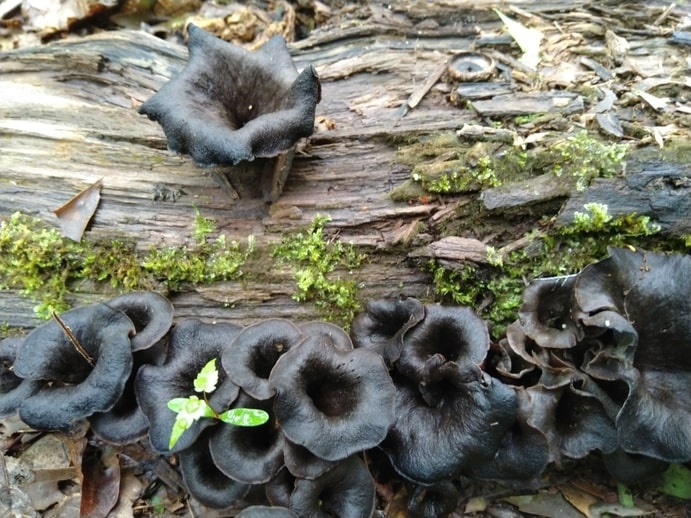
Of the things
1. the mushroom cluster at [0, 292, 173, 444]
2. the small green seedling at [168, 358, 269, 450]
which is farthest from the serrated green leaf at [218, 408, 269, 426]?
the mushroom cluster at [0, 292, 173, 444]

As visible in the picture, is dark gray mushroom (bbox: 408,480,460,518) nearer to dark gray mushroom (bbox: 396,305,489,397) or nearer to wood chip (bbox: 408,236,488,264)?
dark gray mushroom (bbox: 396,305,489,397)

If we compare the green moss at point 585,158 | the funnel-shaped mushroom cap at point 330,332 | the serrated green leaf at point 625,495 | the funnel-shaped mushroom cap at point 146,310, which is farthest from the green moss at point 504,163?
the serrated green leaf at point 625,495

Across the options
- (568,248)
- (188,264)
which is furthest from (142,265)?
(568,248)

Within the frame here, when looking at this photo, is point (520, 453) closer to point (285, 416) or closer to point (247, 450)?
point (285, 416)

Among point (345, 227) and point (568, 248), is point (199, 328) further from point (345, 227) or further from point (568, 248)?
point (568, 248)

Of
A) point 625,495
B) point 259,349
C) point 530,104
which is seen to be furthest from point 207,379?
point 530,104

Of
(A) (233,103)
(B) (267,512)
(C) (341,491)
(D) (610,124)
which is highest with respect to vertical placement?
(A) (233,103)
